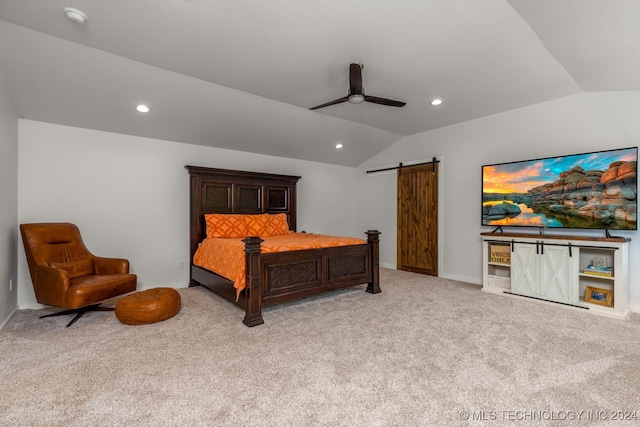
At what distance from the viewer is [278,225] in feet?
16.9

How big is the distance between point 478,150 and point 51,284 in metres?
5.84

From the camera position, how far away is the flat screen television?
3.36 m

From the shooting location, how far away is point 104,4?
2.17 m

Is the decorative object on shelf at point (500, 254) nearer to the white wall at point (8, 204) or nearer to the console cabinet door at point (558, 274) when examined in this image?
the console cabinet door at point (558, 274)

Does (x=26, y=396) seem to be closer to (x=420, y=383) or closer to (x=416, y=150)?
(x=420, y=383)

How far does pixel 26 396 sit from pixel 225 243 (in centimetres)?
216

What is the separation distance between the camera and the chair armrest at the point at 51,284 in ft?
9.46

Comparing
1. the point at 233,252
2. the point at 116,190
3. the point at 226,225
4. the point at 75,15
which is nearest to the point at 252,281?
the point at 233,252

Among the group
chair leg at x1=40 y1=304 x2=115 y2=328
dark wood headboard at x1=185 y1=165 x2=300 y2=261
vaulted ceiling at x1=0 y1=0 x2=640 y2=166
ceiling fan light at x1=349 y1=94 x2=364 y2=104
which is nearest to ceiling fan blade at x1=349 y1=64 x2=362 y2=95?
ceiling fan light at x1=349 y1=94 x2=364 y2=104

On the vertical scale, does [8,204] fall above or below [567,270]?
above

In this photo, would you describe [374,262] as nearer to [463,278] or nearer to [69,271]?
[463,278]

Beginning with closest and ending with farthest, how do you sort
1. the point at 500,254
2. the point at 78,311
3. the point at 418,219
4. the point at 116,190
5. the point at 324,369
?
the point at 324,369 → the point at 78,311 → the point at 116,190 → the point at 500,254 → the point at 418,219

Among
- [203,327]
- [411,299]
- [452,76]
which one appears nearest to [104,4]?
[203,327]

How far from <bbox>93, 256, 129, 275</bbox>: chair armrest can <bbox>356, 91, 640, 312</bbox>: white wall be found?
4.63 metres
